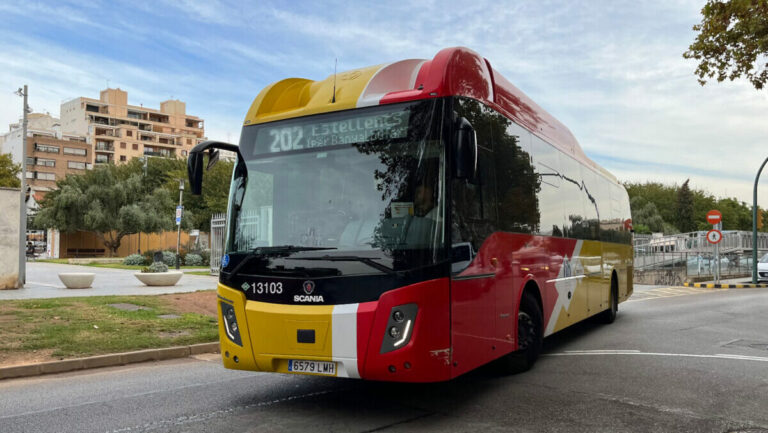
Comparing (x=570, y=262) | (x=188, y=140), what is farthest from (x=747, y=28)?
(x=188, y=140)

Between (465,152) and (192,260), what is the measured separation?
114 feet

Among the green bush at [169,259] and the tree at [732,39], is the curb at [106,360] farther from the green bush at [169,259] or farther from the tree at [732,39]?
the green bush at [169,259]

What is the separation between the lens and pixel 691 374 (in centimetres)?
787

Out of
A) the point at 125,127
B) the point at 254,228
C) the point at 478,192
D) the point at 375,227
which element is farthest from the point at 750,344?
the point at 125,127

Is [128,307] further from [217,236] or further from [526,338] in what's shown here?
[217,236]

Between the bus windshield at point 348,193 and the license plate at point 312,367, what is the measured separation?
2.79ft

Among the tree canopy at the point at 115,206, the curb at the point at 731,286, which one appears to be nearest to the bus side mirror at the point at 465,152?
the curb at the point at 731,286

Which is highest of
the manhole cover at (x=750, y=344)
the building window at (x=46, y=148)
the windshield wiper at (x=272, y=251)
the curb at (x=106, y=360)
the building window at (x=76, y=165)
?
the building window at (x=46, y=148)

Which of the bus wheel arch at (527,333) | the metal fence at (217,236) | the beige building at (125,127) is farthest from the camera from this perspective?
the beige building at (125,127)

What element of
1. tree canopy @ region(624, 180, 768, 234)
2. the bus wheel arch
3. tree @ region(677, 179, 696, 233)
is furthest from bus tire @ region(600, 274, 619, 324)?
tree @ region(677, 179, 696, 233)

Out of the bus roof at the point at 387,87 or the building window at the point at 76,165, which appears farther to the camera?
the building window at the point at 76,165

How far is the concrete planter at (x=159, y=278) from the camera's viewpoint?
66.5 ft

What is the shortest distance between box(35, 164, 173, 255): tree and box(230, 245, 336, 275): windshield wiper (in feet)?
154

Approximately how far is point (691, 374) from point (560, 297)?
1.90m
